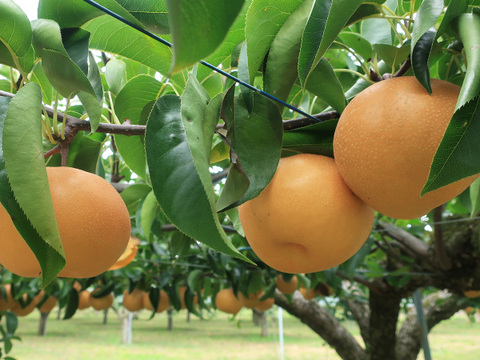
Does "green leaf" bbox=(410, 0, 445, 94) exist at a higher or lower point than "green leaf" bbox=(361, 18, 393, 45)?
lower

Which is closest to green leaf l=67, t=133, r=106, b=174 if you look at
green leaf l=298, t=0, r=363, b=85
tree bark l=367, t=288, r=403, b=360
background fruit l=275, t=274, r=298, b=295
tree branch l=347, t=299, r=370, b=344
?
green leaf l=298, t=0, r=363, b=85

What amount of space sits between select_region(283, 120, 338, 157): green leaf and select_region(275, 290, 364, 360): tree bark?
2.95 metres

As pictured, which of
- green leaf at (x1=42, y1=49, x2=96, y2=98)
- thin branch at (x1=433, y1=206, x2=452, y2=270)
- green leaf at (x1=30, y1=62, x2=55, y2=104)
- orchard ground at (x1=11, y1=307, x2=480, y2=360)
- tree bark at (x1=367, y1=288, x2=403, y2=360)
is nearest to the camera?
green leaf at (x1=42, y1=49, x2=96, y2=98)

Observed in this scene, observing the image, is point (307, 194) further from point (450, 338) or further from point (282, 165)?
point (450, 338)

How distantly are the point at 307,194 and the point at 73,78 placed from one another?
27 cm

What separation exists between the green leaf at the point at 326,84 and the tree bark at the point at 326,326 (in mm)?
2987

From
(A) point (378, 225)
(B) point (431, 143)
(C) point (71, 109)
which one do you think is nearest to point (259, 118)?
(B) point (431, 143)

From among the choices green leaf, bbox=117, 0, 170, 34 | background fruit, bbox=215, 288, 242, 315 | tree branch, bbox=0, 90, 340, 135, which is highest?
green leaf, bbox=117, 0, 170, 34

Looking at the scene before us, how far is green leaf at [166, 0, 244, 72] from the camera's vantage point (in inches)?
8.4

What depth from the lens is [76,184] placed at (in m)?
0.47

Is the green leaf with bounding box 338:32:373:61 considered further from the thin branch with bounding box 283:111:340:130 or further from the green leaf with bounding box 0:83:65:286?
the green leaf with bounding box 0:83:65:286

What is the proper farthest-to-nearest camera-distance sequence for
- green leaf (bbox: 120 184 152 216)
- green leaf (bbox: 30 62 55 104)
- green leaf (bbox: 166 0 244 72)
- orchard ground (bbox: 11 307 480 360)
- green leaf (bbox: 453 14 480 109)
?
orchard ground (bbox: 11 307 480 360) → green leaf (bbox: 120 184 152 216) → green leaf (bbox: 30 62 55 104) → green leaf (bbox: 453 14 480 109) → green leaf (bbox: 166 0 244 72)

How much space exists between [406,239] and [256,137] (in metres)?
1.86

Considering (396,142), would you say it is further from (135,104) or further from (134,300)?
(134,300)
